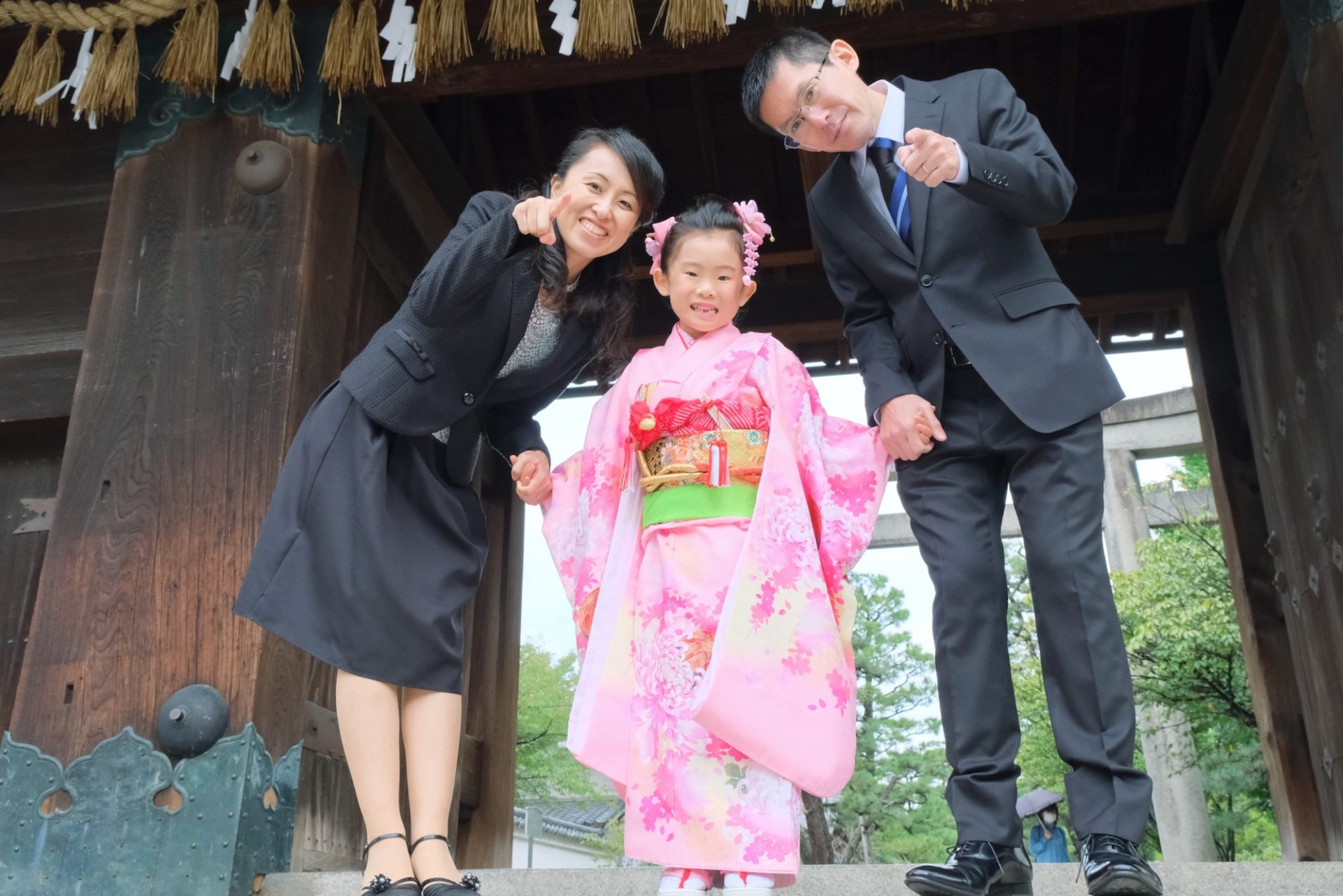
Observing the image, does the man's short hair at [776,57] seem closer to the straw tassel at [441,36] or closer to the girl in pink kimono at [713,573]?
the girl in pink kimono at [713,573]

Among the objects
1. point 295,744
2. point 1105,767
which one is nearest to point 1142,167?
point 1105,767

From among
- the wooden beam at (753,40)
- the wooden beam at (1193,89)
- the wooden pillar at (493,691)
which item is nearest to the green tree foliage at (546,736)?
the wooden pillar at (493,691)

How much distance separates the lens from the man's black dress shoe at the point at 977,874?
207cm

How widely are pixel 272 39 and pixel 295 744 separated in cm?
216

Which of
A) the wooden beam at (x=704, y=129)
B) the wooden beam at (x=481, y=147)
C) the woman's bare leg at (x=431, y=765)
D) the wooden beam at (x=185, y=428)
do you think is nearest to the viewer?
the woman's bare leg at (x=431, y=765)

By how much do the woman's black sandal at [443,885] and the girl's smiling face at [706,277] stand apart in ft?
4.10

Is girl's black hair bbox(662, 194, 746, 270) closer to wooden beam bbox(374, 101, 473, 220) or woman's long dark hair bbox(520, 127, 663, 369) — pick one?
woman's long dark hair bbox(520, 127, 663, 369)

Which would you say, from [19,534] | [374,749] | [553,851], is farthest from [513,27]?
[553,851]

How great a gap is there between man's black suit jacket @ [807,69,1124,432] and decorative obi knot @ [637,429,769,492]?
29 cm

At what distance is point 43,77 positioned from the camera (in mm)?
3781

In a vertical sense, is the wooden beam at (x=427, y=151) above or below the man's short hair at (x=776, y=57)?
above

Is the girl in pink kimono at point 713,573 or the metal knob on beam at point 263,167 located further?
the metal knob on beam at point 263,167

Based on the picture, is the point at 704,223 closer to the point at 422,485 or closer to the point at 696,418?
the point at 696,418

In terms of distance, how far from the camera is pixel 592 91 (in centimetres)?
531
